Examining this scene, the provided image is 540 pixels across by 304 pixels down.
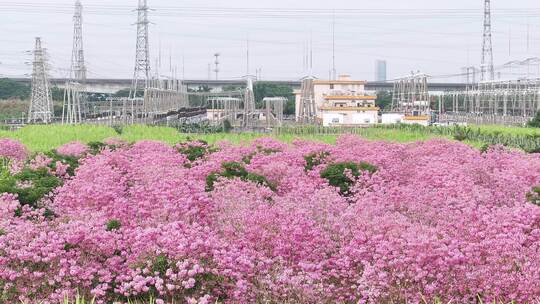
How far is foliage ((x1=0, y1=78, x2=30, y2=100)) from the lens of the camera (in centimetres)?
9456

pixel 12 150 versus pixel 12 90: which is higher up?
pixel 12 90

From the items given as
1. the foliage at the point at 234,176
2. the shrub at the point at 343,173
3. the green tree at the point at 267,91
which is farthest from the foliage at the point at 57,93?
the shrub at the point at 343,173

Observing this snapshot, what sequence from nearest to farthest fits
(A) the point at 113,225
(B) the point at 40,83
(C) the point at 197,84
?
(A) the point at 113,225 < (B) the point at 40,83 < (C) the point at 197,84

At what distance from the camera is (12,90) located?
96375 millimetres

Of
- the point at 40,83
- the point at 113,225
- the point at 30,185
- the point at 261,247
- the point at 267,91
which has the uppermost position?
the point at 267,91

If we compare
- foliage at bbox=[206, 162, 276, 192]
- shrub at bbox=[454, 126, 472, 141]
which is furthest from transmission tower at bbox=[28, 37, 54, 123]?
foliage at bbox=[206, 162, 276, 192]

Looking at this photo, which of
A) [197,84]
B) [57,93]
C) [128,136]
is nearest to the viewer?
[128,136]

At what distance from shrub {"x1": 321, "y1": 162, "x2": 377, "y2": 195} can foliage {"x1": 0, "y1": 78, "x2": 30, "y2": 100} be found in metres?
90.6

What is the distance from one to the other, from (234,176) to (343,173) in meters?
2.27

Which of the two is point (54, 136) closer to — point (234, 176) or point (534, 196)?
point (234, 176)

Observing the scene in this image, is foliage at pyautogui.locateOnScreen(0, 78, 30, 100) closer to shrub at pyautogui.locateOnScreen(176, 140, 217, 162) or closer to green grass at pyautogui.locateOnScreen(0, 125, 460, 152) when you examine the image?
green grass at pyautogui.locateOnScreen(0, 125, 460, 152)

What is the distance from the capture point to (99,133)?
1049 inches

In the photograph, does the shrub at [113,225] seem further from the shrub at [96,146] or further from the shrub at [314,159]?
the shrub at [96,146]

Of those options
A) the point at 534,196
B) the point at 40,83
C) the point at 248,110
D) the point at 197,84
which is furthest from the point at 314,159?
the point at 197,84
